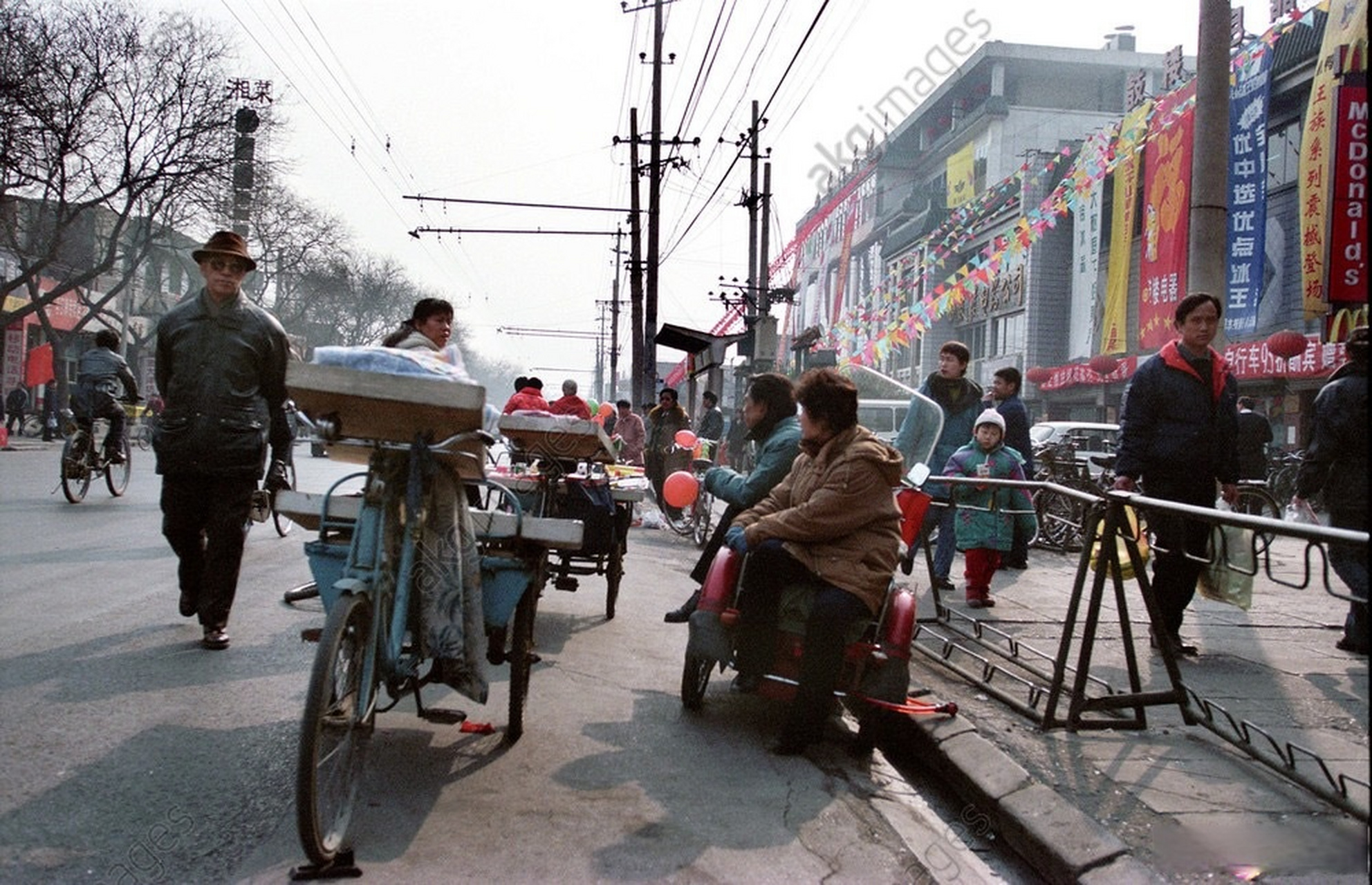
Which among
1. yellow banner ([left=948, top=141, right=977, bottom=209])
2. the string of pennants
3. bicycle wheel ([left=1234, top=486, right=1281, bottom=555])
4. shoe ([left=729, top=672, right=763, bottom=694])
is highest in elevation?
yellow banner ([left=948, top=141, right=977, bottom=209])

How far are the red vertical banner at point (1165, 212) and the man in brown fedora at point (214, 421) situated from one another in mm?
22896

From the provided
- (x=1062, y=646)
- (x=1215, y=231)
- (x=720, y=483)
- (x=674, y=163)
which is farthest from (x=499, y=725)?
(x=674, y=163)

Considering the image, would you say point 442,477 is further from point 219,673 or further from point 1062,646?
point 1062,646

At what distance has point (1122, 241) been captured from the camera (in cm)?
2920

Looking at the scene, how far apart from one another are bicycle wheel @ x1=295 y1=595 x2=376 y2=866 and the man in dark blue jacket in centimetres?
426

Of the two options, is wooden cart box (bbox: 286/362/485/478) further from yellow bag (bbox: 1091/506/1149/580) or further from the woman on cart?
yellow bag (bbox: 1091/506/1149/580)

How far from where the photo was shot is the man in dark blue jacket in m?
5.84

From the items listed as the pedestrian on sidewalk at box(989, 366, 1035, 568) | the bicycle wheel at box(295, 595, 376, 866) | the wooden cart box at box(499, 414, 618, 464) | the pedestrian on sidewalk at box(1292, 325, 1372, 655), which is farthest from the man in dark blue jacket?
the bicycle wheel at box(295, 595, 376, 866)

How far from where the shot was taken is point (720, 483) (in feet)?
17.4

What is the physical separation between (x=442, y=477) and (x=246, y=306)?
92.1 inches

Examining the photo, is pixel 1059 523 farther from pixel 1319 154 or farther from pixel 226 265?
pixel 1319 154

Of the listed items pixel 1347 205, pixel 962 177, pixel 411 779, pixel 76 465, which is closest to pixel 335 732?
pixel 411 779

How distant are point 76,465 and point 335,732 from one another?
32.6 feet

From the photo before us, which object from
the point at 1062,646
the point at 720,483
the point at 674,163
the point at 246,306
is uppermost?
the point at 674,163
